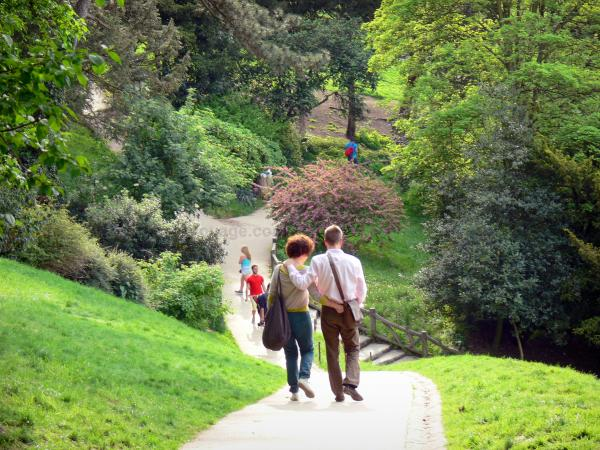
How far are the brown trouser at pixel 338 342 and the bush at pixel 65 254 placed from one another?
472 inches

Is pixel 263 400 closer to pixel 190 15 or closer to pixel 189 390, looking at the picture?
pixel 189 390

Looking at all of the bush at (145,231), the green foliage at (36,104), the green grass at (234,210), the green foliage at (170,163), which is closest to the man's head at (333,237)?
the green foliage at (36,104)

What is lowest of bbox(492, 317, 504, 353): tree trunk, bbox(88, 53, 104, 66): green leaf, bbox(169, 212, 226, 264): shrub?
bbox(492, 317, 504, 353): tree trunk

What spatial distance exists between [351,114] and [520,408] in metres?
42.5

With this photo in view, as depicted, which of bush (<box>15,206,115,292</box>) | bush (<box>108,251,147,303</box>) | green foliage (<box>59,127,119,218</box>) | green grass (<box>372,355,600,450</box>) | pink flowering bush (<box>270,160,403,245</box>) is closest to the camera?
green grass (<box>372,355,600,450</box>)

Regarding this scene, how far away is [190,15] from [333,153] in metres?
11.5

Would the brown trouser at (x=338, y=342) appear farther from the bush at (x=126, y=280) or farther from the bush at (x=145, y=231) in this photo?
the bush at (x=145, y=231)

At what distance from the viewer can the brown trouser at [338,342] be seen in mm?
11562

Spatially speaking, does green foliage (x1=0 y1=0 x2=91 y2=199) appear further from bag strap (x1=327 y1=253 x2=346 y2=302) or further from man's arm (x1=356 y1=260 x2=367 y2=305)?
man's arm (x1=356 y1=260 x2=367 y2=305)

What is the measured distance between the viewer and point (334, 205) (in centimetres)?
3538

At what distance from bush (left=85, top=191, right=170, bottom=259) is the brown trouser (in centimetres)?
1541

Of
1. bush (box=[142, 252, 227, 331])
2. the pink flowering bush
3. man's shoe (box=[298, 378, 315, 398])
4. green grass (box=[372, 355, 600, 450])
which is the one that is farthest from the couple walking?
the pink flowering bush

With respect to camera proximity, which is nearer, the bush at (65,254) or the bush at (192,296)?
the bush at (65,254)

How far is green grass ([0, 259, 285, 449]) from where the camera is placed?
30.6 ft
